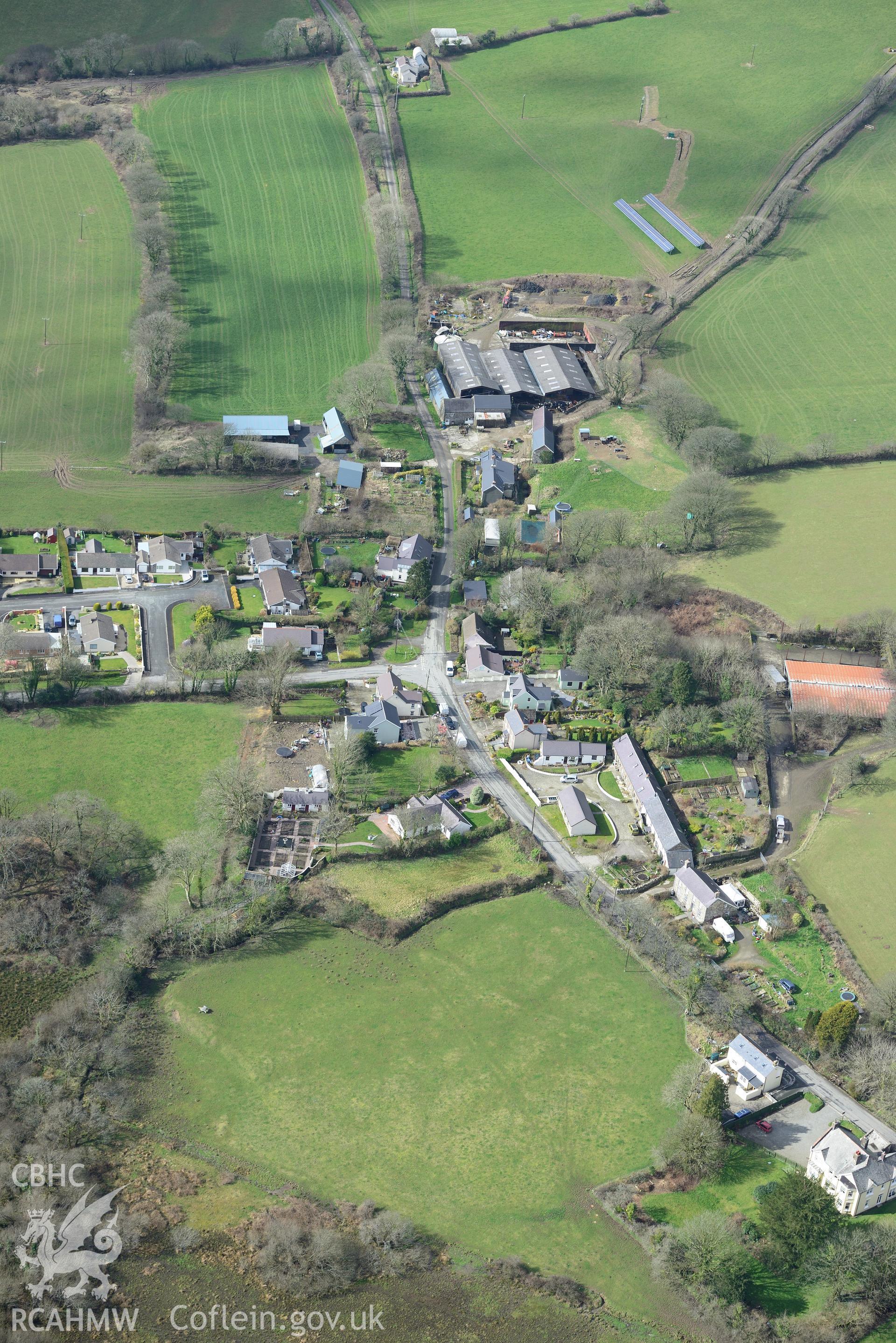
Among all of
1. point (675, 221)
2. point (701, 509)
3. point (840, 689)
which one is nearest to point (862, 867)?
point (840, 689)

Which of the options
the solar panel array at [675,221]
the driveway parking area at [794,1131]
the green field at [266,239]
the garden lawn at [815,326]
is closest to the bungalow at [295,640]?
the green field at [266,239]

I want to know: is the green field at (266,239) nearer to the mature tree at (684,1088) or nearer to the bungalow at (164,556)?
the bungalow at (164,556)

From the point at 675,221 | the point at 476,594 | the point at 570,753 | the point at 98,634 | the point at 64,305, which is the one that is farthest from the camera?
the point at 675,221

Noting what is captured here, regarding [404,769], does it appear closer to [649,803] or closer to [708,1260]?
[649,803]

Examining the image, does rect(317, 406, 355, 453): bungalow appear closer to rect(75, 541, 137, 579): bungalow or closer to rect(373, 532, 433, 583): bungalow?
rect(373, 532, 433, 583): bungalow

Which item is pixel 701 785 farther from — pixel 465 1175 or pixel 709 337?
pixel 709 337

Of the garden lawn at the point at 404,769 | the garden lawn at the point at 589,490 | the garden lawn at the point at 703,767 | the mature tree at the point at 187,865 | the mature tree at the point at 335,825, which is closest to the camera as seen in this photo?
the mature tree at the point at 187,865

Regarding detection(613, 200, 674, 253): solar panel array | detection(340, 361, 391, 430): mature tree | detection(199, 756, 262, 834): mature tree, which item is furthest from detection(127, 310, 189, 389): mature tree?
detection(613, 200, 674, 253): solar panel array
